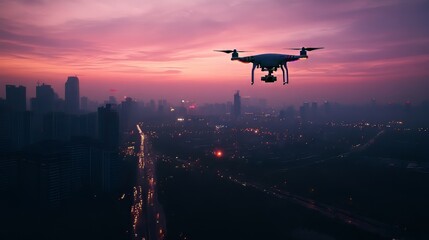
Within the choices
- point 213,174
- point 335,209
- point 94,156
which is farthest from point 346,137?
point 94,156

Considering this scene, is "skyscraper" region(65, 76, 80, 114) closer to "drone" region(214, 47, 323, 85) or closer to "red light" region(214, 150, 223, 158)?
"red light" region(214, 150, 223, 158)

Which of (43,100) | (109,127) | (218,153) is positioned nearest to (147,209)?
(109,127)

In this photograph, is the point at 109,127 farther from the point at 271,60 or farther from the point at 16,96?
the point at 271,60

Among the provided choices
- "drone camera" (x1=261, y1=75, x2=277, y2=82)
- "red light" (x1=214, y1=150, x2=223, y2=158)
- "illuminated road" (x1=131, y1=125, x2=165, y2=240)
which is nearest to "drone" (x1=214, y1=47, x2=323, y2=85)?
"drone camera" (x1=261, y1=75, x2=277, y2=82)

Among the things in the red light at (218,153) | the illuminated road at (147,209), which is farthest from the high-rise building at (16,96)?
the red light at (218,153)

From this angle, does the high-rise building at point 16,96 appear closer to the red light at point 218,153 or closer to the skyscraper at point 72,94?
the skyscraper at point 72,94

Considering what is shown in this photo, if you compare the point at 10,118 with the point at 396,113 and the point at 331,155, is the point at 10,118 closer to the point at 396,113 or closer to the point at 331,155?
the point at 331,155
